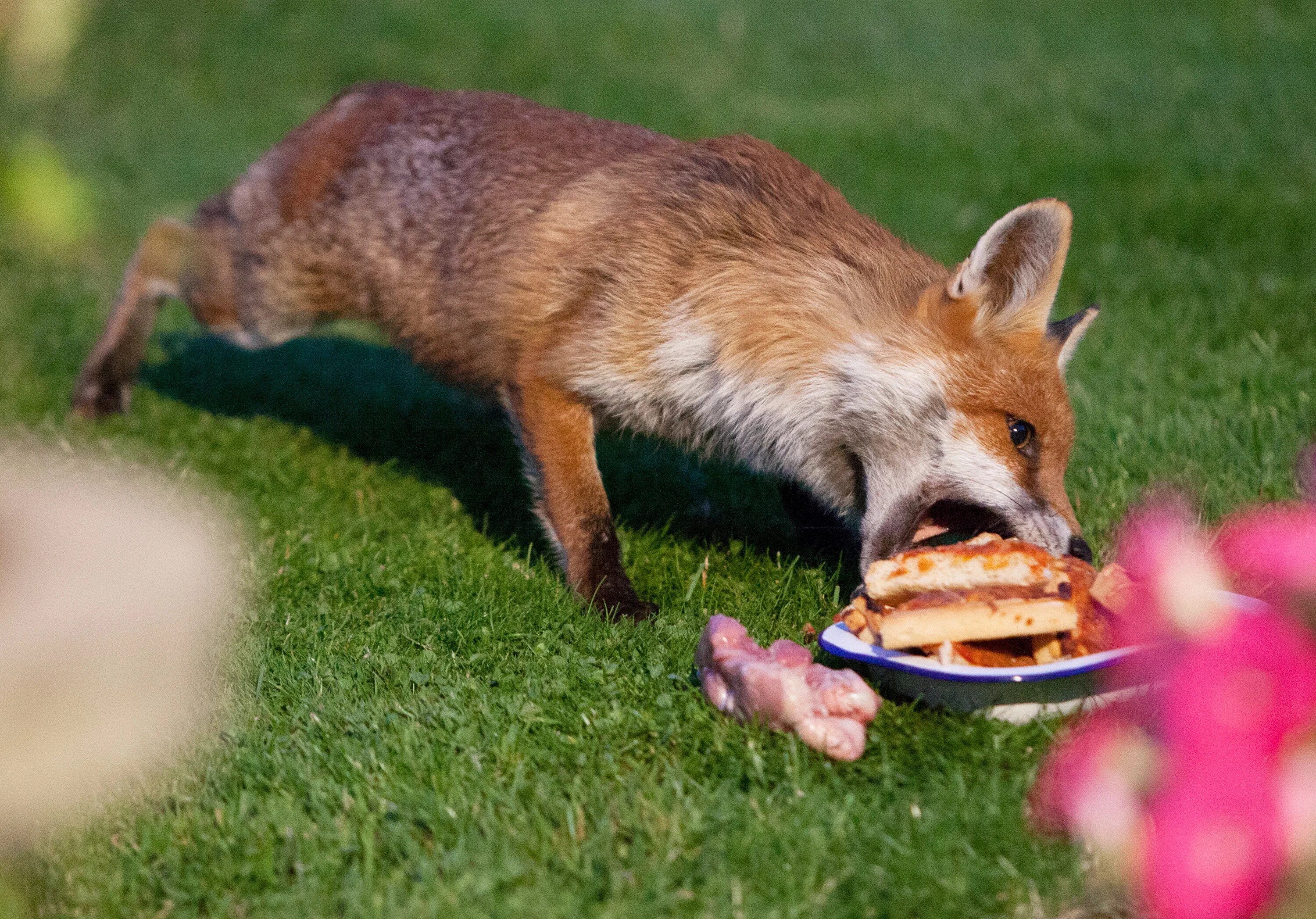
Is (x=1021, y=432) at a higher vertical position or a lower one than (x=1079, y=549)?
higher

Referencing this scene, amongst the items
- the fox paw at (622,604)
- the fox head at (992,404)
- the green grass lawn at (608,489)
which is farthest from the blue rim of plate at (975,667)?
the fox paw at (622,604)

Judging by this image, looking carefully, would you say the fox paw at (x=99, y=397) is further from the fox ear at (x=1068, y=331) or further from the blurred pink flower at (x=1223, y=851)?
the blurred pink flower at (x=1223, y=851)

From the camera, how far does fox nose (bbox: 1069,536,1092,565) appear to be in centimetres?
356

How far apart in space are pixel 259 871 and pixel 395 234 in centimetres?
326

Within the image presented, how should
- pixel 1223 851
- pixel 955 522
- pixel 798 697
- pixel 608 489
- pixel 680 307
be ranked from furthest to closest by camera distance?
pixel 608 489
pixel 680 307
pixel 955 522
pixel 798 697
pixel 1223 851

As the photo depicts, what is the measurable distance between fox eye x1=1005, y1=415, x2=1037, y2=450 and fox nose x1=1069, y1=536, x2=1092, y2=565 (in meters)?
0.32

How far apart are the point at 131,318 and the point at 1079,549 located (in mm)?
5234

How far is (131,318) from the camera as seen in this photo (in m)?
6.54

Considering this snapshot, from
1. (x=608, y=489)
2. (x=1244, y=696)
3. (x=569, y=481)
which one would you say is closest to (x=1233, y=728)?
(x=1244, y=696)

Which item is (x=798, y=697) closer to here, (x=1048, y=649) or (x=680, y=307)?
(x=1048, y=649)

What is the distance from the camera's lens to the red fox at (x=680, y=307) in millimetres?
3727

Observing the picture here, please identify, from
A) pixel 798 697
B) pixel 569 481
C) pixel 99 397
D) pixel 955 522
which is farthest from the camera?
pixel 99 397

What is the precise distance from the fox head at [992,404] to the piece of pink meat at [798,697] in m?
0.75

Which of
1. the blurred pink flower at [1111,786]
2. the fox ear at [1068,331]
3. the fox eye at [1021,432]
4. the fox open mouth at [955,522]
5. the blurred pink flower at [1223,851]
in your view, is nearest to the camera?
the blurred pink flower at [1223,851]
